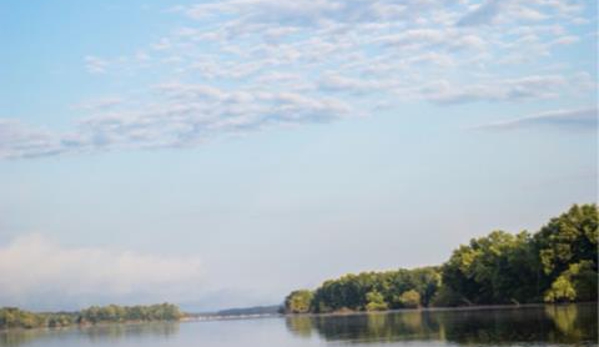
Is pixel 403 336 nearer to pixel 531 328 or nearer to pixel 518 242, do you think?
pixel 531 328

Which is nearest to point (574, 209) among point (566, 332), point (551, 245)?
point (551, 245)

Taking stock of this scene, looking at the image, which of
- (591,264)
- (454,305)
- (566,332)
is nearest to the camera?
(566,332)

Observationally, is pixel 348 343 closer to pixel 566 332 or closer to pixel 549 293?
pixel 566 332

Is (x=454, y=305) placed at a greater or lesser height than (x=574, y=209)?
lesser

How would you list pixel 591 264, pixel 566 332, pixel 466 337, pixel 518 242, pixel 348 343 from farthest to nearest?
1. pixel 518 242
2. pixel 591 264
3. pixel 348 343
4. pixel 466 337
5. pixel 566 332

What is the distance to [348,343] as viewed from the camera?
68250 mm

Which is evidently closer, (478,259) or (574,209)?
(574,209)

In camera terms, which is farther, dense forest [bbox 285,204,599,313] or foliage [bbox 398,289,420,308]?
foliage [bbox 398,289,420,308]

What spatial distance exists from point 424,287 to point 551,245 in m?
87.2

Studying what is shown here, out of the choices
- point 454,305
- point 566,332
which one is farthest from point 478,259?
point 566,332

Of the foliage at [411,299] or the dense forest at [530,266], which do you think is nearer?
the dense forest at [530,266]

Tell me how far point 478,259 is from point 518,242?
26.2 feet

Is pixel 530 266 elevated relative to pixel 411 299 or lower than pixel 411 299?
elevated

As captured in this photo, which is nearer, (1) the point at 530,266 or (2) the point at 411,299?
(1) the point at 530,266
